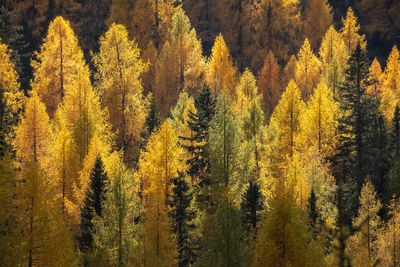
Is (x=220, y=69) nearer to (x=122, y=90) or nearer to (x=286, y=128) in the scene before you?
(x=122, y=90)

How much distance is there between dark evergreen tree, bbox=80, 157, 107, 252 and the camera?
4344cm

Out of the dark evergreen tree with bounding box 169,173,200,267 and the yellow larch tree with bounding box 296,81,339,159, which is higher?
the yellow larch tree with bounding box 296,81,339,159

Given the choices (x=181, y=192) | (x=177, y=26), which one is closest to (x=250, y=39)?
(x=177, y=26)

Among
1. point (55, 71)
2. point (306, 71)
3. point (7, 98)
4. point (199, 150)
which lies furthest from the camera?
point (306, 71)

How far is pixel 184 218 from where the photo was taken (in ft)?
145

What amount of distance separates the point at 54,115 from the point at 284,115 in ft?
61.4

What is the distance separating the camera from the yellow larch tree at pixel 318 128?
53.4 metres

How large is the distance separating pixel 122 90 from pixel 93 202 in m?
14.7

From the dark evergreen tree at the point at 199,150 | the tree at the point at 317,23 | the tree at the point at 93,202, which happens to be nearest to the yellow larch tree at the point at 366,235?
the dark evergreen tree at the point at 199,150

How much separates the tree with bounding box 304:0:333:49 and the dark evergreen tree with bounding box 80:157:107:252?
5155 cm

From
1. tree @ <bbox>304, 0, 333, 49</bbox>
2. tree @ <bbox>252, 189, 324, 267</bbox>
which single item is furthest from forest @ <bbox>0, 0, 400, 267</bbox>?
tree @ <bbox>304, 0, 333, 49</bbox>

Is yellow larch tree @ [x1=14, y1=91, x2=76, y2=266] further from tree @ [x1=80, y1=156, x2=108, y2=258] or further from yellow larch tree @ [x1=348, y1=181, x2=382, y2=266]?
yellow larch tree @ [x1=348, y1=181, x2=382, y2=266]

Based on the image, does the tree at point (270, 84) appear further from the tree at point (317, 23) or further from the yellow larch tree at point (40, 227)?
the yellow larch tree at point (40, 227)

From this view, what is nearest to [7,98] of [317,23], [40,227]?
[40,227]
